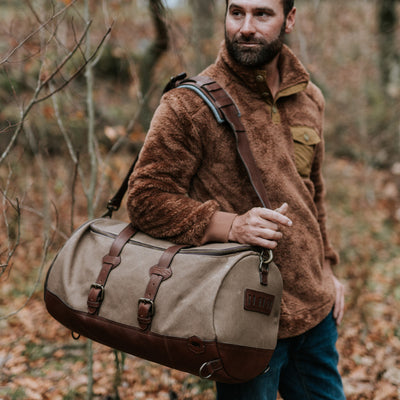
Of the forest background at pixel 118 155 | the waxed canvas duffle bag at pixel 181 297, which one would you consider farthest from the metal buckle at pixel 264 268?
the forest background at pixel 118 155

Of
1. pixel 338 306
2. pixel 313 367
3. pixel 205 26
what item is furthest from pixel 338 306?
pixel 205 26

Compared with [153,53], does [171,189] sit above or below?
below

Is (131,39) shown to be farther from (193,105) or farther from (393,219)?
(193,105)

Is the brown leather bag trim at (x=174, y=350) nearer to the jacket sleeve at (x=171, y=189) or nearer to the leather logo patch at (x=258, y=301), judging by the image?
the leather logo patch at (x=258, y=301)

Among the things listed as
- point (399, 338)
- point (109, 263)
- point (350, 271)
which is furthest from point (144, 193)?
point (350, 271)

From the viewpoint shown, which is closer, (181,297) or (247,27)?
(181,297)

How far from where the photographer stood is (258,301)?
57.1 inches

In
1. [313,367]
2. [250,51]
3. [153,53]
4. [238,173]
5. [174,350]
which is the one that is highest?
[250,51]

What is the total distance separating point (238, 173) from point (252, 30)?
24.4 inches

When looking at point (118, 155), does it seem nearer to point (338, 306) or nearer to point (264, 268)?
point (338, 306)

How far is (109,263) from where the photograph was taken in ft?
5.18

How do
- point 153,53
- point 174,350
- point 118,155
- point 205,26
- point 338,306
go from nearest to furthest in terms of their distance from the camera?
point 174,350 → point 338,306 → point 153,53 → point 205,26 → point 118,155

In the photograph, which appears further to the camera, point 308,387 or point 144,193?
point 308,387

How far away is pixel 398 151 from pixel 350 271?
3.97 m
